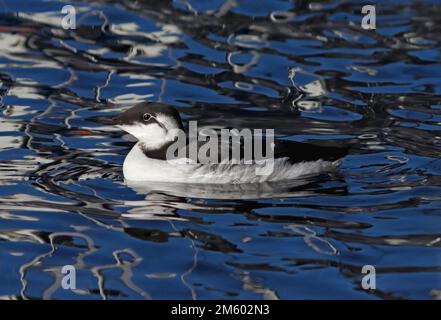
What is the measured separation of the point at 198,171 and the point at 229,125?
2.44 meters

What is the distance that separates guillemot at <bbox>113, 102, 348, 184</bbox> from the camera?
13492 mm

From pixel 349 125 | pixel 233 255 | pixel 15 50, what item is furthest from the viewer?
pixel 15 50

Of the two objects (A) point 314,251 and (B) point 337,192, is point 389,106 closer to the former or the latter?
(B) point 337,192

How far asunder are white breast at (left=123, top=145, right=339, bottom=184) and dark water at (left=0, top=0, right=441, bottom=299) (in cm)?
19

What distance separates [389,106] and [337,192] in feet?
12.3

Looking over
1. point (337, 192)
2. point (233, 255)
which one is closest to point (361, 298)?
point (233, 255)

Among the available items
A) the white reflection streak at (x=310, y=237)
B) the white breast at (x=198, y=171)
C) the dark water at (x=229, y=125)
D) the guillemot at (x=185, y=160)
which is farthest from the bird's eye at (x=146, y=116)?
the white reflection streak at (x=310, y=237)

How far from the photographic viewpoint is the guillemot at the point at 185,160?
531 inches

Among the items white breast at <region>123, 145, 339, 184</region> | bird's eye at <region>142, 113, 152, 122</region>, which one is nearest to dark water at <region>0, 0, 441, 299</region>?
white breast at <region>123, 145, 339, 184</region>

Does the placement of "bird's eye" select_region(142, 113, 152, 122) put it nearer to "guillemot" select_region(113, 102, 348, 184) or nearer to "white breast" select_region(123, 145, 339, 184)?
"guillemot" select_region(113, 102, 348, 184)

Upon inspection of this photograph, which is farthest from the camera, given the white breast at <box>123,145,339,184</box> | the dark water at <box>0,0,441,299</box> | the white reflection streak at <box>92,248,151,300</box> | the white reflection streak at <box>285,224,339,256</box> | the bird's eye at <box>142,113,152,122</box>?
the bird's eye at <box>142,113,152,122</box>

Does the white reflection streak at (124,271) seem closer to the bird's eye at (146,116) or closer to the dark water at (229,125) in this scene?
the dark water at (229,125)

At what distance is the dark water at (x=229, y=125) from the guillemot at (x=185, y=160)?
214mm
